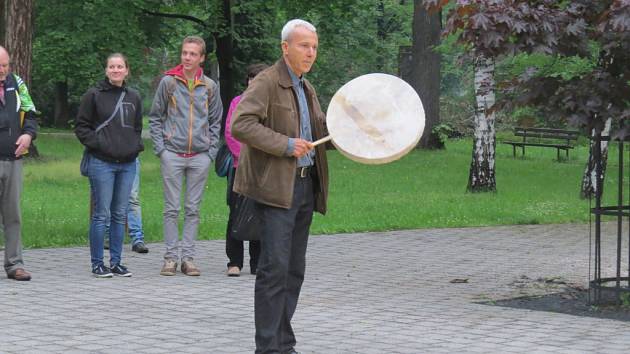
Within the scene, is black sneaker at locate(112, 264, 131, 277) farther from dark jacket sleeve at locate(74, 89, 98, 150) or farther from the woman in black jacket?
dark jacket sleeve at locate(74, 89, 98, 150)

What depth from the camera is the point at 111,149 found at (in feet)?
34.9

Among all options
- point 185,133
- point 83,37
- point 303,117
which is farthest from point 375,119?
point 83,37

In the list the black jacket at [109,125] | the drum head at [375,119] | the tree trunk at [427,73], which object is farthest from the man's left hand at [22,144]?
the tree trunk at [427,73]

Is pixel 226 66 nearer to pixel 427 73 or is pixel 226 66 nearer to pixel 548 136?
pixel 427 73

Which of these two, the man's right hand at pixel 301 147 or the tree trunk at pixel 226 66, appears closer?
the man's right hand at pixel 301 147

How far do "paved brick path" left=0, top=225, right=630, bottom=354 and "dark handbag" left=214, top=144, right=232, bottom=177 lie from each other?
36.5 inches

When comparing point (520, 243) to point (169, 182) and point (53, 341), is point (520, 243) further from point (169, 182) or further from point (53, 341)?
point (53, 341)

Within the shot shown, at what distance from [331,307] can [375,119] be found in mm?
2737

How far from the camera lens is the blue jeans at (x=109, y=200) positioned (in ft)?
35.2

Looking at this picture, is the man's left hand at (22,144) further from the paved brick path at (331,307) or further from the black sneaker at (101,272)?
the black sneaker at (101,272)

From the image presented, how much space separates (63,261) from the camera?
11.9m

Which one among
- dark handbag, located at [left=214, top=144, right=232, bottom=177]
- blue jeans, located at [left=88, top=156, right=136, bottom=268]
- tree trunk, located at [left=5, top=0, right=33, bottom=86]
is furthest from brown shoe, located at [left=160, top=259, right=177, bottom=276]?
tree trunk, located at [left=5, top=0, right=33, bottom=86]

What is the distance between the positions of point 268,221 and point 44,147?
101 ft

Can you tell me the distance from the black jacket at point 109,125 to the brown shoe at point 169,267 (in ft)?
3.22
